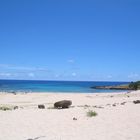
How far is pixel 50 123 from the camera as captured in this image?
14133 millimetres

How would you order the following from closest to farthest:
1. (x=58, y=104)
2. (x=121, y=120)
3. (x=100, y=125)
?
(x=100, y=125) → (x=121, y=120) → (x=58, y=104)

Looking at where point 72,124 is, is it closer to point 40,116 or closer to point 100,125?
point 100,125

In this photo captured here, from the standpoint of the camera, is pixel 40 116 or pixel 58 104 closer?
pixel 40 116

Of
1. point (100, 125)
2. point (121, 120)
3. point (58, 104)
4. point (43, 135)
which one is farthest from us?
point (58, 104)

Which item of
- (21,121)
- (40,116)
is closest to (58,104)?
(40,116)

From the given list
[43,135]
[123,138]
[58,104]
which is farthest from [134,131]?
[58,104]

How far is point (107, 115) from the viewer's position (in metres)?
16.4

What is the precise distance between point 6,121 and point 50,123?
8.17ft

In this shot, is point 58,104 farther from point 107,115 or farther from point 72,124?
point 72,124

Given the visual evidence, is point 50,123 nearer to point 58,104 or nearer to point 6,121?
point 6,121

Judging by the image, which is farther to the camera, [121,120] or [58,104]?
[58,104]

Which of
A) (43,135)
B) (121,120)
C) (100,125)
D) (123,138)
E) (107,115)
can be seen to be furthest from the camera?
(107,115)

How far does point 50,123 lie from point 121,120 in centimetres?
380

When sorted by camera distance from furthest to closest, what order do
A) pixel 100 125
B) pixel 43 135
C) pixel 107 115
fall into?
pixel 107 115 → pixel 100 125 → pixel 43 135
